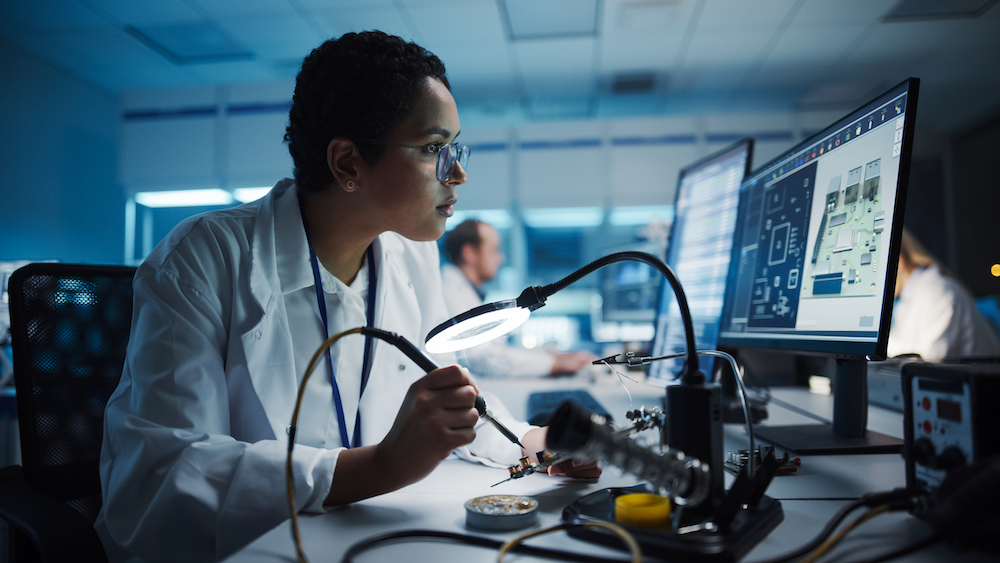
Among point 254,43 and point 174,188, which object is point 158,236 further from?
point 254,43

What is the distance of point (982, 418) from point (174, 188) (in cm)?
539

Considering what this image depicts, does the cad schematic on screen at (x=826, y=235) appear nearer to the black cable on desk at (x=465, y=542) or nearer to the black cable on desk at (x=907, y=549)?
the black cable on desk at (x=907, y=549)

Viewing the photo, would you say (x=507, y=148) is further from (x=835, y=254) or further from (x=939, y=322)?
(x=835, y=254)

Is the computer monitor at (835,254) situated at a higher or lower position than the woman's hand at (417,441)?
higher

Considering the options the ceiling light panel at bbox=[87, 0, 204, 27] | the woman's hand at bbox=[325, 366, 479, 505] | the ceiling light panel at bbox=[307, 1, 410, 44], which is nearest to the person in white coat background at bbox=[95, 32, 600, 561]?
the woman's hand at bbox=[325, 366, 479, 505]

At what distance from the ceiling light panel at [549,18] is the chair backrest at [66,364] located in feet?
9.51

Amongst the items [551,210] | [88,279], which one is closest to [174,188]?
[551,210]

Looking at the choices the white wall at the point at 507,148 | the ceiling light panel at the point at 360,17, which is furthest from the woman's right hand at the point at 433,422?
the white wall at the point at 507,148

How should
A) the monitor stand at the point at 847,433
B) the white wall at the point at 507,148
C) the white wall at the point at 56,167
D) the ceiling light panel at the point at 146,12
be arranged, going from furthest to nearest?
the white wall at the point at 507,148 → the white wall at the point at 56,167 → the ceiling light panel at the point at 146,12 → the monitor stand at the point at 847,433

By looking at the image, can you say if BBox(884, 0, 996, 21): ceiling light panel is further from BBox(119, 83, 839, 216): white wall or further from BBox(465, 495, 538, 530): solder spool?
BBox(465, 495, 538, 530): solder spool

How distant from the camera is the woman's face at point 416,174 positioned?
3.12ft

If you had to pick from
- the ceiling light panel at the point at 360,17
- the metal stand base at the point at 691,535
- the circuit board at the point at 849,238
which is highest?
the ceiling light panel at the point at 360,17

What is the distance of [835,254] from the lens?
2.67 ft

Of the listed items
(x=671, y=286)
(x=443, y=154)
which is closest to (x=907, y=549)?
(x=671, y=286)
